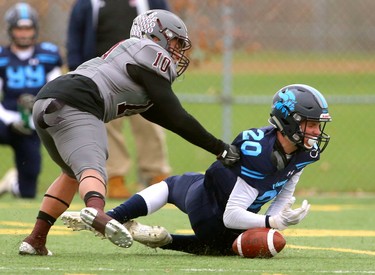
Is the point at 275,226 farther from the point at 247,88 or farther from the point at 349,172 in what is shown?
the point at 247,88

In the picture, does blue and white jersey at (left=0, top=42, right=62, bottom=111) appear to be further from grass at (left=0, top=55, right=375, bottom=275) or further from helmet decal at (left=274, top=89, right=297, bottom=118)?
helmet decal at (left=274, top=89, right=297, bottom=118)

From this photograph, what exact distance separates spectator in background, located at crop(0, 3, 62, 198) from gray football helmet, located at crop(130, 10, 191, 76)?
4.22 meters

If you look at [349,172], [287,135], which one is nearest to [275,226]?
[287,135]

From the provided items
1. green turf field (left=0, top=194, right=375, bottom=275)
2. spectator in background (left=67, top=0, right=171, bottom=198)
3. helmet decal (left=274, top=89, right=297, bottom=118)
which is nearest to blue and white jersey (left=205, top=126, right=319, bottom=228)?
helmet decal (left=274, top=89, right=297, bottom=118)

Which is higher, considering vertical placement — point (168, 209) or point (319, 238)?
point (319, 238)

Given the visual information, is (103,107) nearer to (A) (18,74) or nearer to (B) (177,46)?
(B) (177,46)

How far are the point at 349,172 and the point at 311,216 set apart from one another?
4.84 metres

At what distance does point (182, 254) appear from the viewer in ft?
21.0

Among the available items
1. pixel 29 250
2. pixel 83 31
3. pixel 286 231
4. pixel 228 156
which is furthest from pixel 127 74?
pixel 83 31

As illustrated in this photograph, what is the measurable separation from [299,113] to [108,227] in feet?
4.67

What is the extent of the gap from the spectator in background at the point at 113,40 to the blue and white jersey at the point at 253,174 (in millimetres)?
4201

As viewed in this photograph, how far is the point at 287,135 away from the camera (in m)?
6.07

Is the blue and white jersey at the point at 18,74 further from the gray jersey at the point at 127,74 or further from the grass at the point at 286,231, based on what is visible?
the gray jersey at the point at 127,74

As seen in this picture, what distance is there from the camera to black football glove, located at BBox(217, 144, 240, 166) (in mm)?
5980
